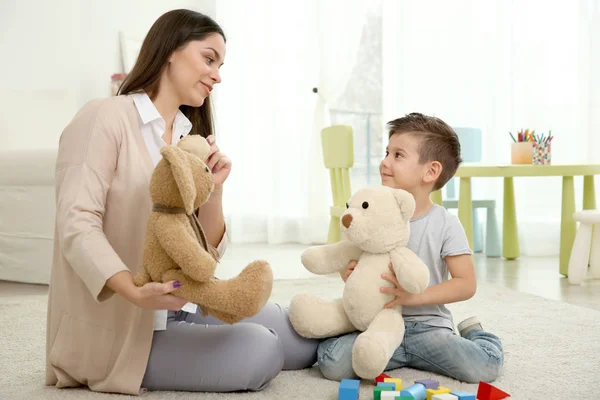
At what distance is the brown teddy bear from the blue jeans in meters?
0.33

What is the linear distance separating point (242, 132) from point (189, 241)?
3.45m

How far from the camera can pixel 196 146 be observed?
52.8 inches

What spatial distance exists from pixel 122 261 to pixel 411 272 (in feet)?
1.83

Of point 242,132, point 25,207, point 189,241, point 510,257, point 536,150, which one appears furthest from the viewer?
point 242,132

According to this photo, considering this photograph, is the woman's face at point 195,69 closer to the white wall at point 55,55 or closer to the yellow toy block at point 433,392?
the yellow toy block at point 433,392

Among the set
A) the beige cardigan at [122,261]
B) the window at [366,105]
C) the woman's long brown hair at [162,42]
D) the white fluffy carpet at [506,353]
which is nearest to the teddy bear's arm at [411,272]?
the white fluffy carpet at [506,353]

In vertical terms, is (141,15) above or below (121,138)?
above

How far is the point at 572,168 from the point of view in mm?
3008

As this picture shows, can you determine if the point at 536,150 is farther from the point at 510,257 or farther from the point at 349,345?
the point at 349,345

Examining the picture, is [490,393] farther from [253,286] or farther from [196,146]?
[196,146]


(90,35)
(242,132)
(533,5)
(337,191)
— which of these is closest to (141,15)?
(90,35)

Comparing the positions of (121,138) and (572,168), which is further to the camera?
(572,168)

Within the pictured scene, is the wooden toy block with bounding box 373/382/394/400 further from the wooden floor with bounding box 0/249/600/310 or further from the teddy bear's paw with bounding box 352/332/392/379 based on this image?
the wooden floor with bounding box 0/249/600/310

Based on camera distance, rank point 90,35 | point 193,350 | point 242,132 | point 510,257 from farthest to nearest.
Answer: point 242,132, point 90,35, point 510,257, point 193,350
